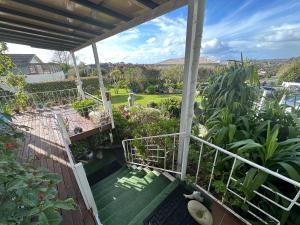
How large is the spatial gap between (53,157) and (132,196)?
5.83 ft

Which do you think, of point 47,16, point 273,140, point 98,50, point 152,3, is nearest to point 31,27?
point 47,16

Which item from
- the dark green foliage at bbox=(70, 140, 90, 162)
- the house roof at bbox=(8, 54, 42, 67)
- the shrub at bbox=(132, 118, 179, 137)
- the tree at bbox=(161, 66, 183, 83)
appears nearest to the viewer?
the shrub at bbox=(132, 118, 179, 137)

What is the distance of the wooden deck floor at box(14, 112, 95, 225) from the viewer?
193cm

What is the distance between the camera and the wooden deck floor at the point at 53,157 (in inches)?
76.0

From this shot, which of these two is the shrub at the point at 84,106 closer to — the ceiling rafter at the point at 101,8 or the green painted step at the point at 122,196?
the green painted step at the point at 122,196

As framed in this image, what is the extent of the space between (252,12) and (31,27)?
3.74m

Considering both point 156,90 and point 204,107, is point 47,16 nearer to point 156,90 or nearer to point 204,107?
point 204,107

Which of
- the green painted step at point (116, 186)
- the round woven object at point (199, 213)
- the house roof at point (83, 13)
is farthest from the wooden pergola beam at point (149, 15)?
the green painted step at point (116, 186)

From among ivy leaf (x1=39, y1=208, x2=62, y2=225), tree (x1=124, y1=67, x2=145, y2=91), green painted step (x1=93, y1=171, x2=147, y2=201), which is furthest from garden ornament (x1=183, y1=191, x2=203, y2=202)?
tree (x1=124, y1=67, x2=145, y2=91)

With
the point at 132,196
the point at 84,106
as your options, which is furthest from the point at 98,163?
the point at 132,196

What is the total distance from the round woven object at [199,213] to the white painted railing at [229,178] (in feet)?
0.78

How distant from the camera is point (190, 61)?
175 centimetres

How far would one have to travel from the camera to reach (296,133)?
5.99 feet

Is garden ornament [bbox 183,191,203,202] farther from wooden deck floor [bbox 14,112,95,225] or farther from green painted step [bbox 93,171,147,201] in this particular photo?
wooden deck floor [bbox 14,112,95,225]
